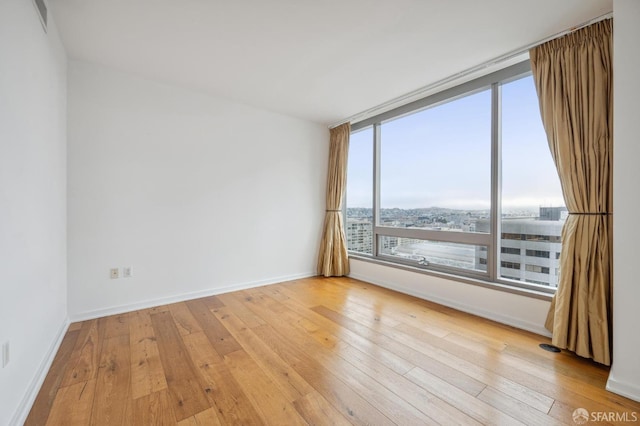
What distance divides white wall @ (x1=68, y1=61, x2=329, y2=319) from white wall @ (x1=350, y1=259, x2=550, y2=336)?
1488 millimetres

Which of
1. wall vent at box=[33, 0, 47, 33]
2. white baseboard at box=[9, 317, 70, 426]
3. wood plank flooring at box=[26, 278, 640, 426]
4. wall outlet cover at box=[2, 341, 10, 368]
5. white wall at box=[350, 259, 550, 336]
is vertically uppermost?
wall vent at box=[33, 0, 47, 33]

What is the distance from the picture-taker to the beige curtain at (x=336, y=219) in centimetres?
427

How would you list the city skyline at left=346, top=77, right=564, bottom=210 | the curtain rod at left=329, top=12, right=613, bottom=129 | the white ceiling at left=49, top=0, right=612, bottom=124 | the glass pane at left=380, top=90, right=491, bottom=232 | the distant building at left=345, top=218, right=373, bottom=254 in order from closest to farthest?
the white ceiling at left=49, top=0, right=612, bottom=124 < the curtain rod at left=329, top=12, right=613, bottom=129 < the city skyline at left=346, top=77, right=564, bottom=210 < the glass pane at left=380, top=90, right=491, bottom=232 < the distant building at left=345, top=218, right=373, bottom=254

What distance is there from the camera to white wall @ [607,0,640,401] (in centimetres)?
155

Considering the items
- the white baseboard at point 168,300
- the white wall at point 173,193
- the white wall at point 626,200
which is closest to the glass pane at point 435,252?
the white wall at point 626,200

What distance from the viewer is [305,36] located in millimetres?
2189

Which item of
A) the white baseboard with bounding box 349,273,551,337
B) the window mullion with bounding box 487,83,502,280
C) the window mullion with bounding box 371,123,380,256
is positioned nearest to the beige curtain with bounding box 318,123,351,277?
the window mullion with bounding box 371,123,380,256

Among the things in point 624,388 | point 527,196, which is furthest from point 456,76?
point 624,388

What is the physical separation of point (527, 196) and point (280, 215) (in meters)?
3.01

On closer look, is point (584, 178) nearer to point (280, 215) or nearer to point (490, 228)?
point (490, 228)

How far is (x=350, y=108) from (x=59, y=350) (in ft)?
13.0

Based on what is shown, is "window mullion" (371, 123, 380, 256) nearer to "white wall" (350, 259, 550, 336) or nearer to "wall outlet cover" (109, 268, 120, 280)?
"white wall" (350, 259, 550, 336)

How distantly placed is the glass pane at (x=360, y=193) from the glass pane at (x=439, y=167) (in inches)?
10.0

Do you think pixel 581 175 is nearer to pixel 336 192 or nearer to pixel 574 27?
pixel 574 27
